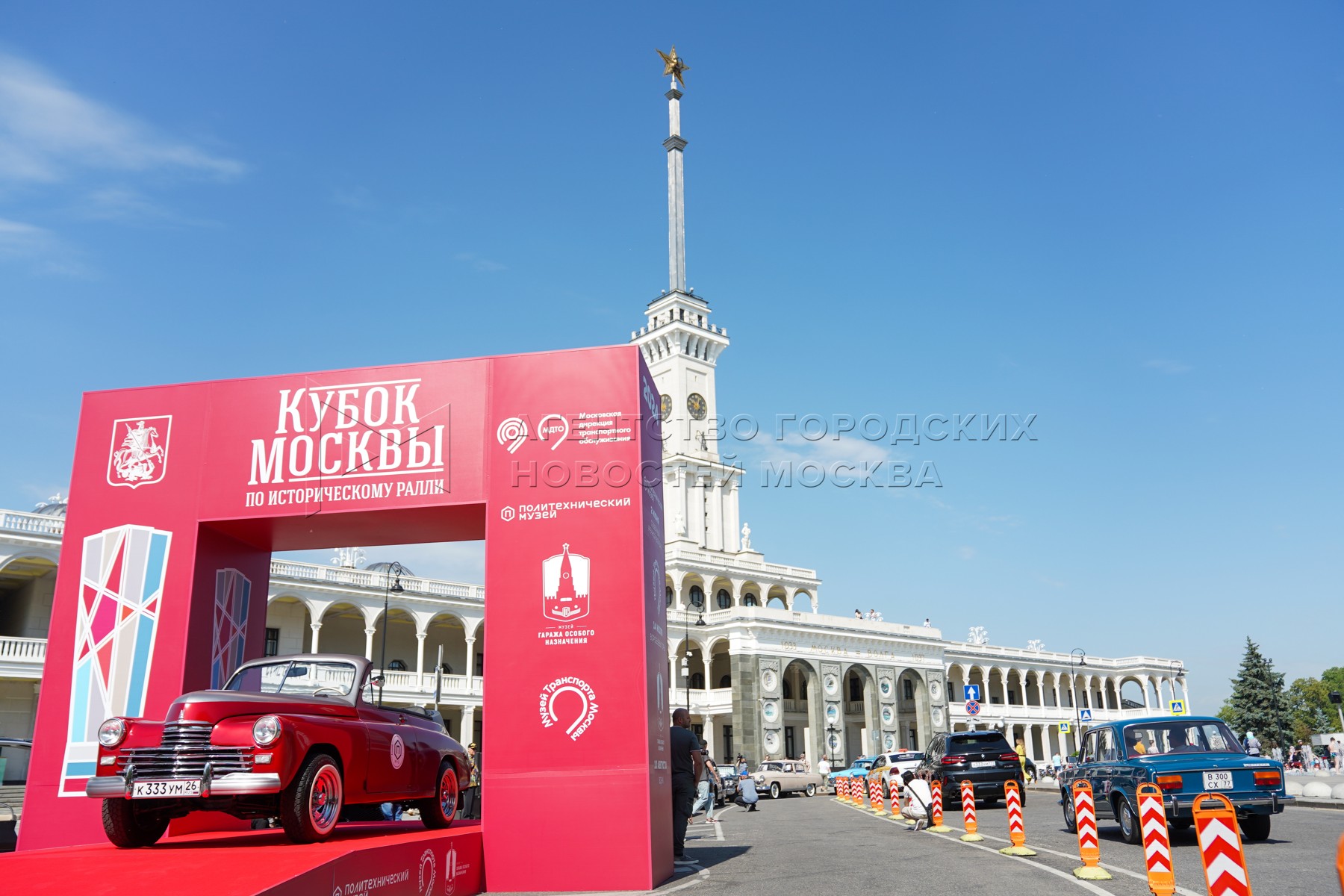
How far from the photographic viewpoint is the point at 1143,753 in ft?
40.3

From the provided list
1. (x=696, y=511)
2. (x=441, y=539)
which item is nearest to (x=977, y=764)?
(x=441, y=539)

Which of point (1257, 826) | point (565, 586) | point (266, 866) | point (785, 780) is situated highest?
point (565, 586)

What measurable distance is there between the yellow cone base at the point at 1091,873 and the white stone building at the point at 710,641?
28805mm

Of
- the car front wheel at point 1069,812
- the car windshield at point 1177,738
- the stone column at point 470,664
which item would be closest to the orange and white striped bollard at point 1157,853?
the car windshield at point 1177,738

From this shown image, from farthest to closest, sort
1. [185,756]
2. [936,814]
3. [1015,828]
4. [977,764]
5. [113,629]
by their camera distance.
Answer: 1. [977,764]
2. [936,814]
3. [1015,828]
4. [113,629]
5. [185,756]

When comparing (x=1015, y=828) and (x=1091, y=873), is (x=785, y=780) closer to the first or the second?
(x=1015, y=828)

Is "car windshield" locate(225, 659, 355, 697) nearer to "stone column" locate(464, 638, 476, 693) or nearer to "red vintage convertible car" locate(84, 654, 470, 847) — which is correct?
"red vintage convertible car" locate(84, 654, 470, 847)

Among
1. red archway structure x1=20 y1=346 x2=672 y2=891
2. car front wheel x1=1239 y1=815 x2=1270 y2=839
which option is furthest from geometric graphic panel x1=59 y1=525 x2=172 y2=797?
car front wheel x1=1239 y1=815 x2=1270 y2=839

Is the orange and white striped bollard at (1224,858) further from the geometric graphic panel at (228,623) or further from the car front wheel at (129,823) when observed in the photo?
the geometric graphic panel at (228,623)

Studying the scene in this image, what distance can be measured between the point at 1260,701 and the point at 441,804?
71464 mm

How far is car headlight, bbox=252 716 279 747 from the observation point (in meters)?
7.63

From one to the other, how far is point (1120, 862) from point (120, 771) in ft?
31.1

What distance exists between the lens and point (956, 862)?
10695 millimetres

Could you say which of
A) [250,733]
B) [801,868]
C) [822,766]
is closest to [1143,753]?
[801,868]
